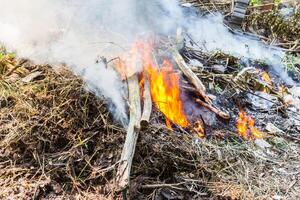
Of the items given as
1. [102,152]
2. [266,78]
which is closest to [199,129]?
[102,152]

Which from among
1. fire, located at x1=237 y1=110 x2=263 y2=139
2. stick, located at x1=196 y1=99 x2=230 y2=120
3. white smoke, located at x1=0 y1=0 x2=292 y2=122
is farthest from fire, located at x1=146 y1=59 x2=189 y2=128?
fire, located at x1=237 y1=110 x2=263 y2=139

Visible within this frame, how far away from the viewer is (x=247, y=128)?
4184 mm

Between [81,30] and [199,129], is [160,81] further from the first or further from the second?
[81,30]

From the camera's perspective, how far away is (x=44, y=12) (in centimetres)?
443

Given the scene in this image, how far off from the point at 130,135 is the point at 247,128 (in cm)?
170

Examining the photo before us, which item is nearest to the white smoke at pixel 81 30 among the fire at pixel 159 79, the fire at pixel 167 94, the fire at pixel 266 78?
the fire at pixel 159 79

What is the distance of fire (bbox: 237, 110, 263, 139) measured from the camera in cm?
406

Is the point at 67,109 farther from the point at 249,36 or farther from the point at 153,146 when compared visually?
the point at 249,36

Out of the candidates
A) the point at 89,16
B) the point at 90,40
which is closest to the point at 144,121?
the point at 90,40

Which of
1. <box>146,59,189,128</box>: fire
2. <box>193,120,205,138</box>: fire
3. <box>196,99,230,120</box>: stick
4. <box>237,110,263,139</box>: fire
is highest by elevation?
<box>146,59,189,128</box>: fire

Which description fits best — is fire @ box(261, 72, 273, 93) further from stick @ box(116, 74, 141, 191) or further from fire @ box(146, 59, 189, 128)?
stick @ box(116, 74, 141, 191)

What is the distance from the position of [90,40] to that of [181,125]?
1436 millimetres

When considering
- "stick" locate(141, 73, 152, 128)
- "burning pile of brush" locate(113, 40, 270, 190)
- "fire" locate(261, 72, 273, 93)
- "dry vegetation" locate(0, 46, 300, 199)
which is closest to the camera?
"dry vegetation" locate(0, 46, 300, 199)

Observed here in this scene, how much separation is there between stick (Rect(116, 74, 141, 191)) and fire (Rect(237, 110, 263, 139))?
1364 mm
